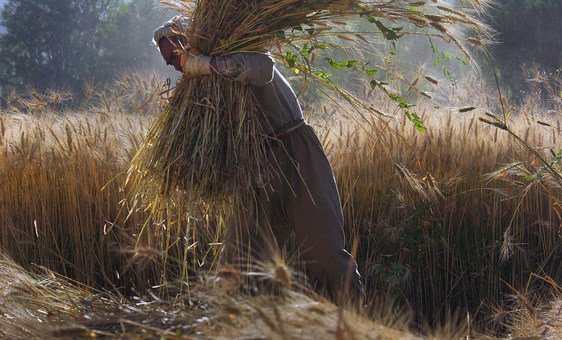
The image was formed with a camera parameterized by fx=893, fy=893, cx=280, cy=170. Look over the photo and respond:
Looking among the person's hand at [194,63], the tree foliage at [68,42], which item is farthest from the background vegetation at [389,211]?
the tree foliage at [68,42]

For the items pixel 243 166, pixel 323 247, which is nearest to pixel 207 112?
pixel 243 166

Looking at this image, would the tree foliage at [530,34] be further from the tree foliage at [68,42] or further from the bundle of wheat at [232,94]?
the bundle of wheat at [232,94]

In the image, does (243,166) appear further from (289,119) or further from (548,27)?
(548,27)

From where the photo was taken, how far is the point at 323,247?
9.68 ft

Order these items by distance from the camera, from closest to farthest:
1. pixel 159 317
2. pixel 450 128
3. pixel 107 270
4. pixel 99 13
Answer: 1. pixel 159 317
2. pixel 107 270
3. pixel 450 128
4. pixel 99 13

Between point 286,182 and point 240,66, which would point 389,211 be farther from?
point 240,66

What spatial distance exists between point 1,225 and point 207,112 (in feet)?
5.47

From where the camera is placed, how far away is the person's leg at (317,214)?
2.95 metres

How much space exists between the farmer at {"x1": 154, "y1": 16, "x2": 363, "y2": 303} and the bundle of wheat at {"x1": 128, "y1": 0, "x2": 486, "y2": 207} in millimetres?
53

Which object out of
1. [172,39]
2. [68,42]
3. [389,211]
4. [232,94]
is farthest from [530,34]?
[232,94]

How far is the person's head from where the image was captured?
310 centimetres

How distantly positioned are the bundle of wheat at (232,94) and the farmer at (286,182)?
0.17 ft

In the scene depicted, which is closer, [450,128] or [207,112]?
[207,112]

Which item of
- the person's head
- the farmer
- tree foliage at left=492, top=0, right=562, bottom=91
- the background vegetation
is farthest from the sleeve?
tree foliage at left=492, top=0, right=562, bottom=91
